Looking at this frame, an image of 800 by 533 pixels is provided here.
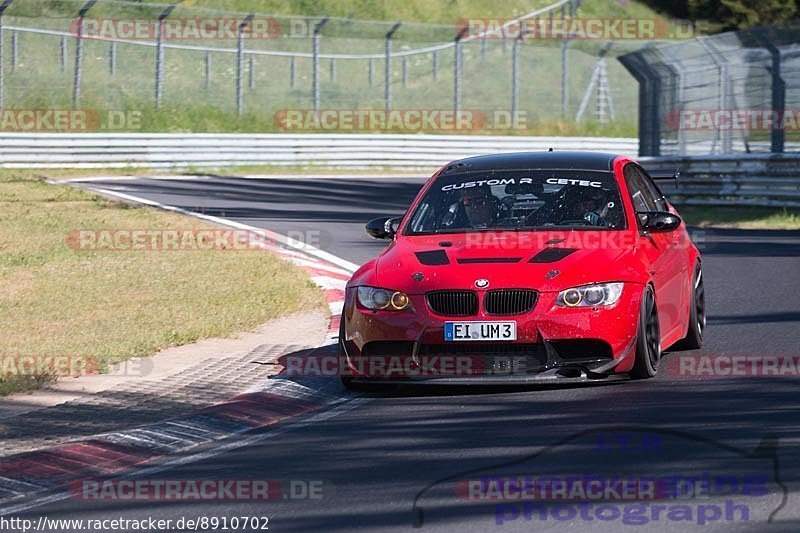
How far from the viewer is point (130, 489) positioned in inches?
257

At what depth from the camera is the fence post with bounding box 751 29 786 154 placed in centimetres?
2303

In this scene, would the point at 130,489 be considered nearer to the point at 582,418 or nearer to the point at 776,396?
the point at 582,418

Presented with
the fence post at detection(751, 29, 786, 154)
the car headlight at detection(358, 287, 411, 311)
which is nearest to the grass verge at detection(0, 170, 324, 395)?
the car headlight at detection(358, 287, 411, 311)

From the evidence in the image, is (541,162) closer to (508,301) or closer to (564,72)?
(508,301)

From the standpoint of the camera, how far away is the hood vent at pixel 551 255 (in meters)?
8.60

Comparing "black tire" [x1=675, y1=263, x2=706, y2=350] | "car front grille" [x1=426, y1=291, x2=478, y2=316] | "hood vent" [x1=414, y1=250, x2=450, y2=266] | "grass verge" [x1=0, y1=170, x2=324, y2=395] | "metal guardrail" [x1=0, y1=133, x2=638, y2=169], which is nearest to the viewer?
"car front grille" [x1=426, y1=291, x2=478, y2=316]

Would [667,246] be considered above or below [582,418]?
above

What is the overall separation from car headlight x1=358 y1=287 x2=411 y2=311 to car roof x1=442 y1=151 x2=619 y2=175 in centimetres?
170

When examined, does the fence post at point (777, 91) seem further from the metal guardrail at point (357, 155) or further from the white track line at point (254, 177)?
the white track line at point (254, 177)

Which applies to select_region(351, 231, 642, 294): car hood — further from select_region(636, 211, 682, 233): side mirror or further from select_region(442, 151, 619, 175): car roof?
select_region(442, 151, 619, 175): car roof

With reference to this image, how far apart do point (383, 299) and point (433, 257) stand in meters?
0.49

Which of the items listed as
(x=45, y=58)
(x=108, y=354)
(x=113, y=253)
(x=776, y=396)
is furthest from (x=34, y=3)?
(x=776, y=396)

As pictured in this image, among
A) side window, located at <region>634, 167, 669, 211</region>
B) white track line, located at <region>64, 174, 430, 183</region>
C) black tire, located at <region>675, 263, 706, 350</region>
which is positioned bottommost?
black tire, located at <region>675, 263, 706, 350</region>

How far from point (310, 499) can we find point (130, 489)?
3.05 feet
